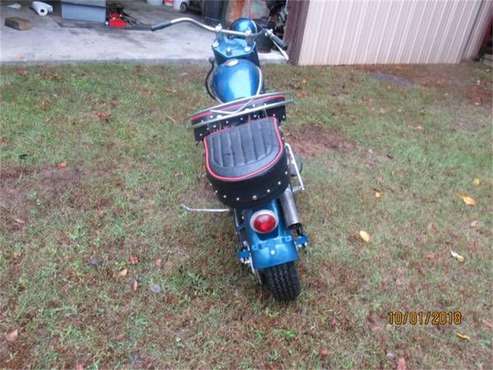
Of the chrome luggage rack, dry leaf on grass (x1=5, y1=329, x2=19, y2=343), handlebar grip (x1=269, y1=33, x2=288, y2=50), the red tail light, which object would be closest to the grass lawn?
dry leaf on grass (x1=5, y1=329, x2=19, y2=343)

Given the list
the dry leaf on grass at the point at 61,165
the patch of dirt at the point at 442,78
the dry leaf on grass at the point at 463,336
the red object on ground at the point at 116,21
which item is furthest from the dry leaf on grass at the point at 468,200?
the red object on ground at the point at 116,21

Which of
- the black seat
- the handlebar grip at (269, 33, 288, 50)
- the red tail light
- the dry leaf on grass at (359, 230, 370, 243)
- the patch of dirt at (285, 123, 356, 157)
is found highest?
the handlebar grip at (269, 33, 288, 50)

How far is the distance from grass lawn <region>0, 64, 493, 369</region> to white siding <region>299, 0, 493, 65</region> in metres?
1.82

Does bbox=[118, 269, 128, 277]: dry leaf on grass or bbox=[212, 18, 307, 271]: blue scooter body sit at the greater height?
bbox=[212, 18, 307, 271]: blue scooter body

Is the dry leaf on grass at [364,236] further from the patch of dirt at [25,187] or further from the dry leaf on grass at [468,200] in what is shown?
the patch of dirt at [25,187]

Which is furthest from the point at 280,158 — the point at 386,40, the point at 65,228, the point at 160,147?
the point at 386,40

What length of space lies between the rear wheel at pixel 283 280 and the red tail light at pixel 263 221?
0.59ft

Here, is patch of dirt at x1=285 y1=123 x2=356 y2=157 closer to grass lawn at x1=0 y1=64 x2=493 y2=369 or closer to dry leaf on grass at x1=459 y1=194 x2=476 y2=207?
grass lawn at x1=0 y1=64 x2=493 y2=369

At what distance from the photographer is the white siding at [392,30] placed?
5.70 metres

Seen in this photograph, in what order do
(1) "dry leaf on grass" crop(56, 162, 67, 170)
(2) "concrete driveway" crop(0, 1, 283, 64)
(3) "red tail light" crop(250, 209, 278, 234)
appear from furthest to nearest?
1. (2) "concrete driveway" crop(0, 1, 283, 64)
2. (1) "dry leaf on grass" crop(56, 162, 67, 170)
3. (3) "red tail light" crop(250, 209, 278, 234)

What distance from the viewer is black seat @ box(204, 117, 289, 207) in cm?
166

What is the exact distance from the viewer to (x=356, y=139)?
13.0 ft

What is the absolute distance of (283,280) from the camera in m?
1.97
